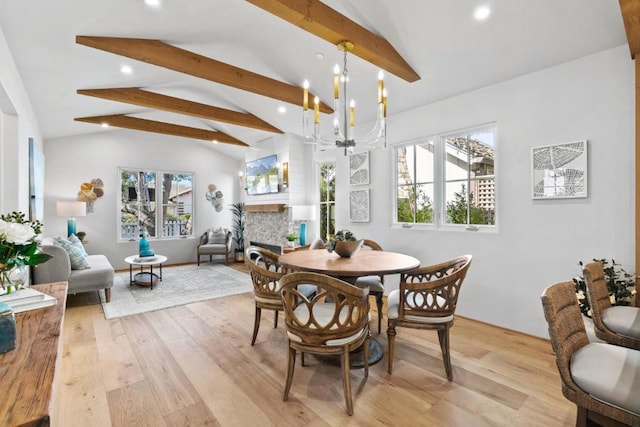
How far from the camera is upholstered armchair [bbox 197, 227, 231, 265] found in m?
6.81

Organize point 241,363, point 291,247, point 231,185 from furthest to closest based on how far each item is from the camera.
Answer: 1. point 231,185
2. point 291,247
3. point 241,363

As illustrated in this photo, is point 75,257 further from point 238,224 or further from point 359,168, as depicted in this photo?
point 359,168

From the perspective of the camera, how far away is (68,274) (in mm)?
3846

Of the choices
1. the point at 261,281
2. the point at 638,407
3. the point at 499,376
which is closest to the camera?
the point at 638,407

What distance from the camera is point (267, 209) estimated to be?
6207mm

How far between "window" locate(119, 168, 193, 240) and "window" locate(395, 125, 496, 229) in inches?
208

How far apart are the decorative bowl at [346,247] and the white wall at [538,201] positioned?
144 centimetres

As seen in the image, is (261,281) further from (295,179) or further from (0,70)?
(295,179)

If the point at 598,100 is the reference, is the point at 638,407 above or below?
below

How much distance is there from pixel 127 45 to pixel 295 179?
3.37 metres

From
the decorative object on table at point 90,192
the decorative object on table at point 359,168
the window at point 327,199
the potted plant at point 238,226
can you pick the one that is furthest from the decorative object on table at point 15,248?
the potted plant at point 238,226

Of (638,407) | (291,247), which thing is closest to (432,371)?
(638,407)

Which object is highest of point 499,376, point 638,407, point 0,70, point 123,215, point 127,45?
point 127,45

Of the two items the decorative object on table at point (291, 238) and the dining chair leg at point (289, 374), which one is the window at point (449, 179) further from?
the dining chair leg at point (289, 374)
